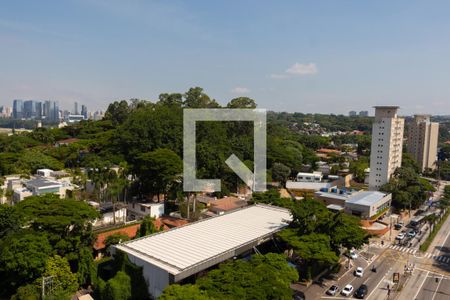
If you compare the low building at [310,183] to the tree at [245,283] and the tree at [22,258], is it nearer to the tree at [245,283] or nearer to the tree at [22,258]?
the tree at [245,283]

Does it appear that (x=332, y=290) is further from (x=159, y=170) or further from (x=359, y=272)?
(x=159, y=170)

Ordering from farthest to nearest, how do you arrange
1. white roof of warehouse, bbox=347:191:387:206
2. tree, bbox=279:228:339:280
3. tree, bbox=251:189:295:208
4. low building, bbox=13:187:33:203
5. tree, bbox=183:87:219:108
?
tree, bbox=183:87:219:108
white roof of warehouse, bbox=347:191:387:206
tree, bbox=251:189:295:208
low building, bbox=13:187:33:203
tree, bbox=279:228:339:280

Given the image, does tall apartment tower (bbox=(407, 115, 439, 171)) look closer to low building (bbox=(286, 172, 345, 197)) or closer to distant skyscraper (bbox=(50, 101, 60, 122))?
low building (bbox=(286, 172, 345, 197))

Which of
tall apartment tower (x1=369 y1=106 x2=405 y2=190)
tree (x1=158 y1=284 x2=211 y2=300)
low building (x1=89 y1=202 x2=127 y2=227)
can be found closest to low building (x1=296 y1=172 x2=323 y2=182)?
tall apartment tower (x1=369 y1=106 x2=405 y2=190)

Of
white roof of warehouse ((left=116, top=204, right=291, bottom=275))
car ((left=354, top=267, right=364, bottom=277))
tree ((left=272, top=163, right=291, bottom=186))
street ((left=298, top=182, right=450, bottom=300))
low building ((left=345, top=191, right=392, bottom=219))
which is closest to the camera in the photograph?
white roof of warehouse ((left=116, top=204, right=291, bottom=275))

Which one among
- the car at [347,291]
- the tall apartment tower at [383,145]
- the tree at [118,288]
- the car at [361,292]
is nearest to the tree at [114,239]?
the tree at [118,288]

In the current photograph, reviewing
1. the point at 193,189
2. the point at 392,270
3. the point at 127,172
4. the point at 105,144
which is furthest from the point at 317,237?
the point at 105,144

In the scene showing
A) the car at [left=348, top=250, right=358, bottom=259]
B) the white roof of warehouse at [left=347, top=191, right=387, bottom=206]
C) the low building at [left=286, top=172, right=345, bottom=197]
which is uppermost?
the white roof of warehouse at [left=347, top=191, right=387, bottom=206]
